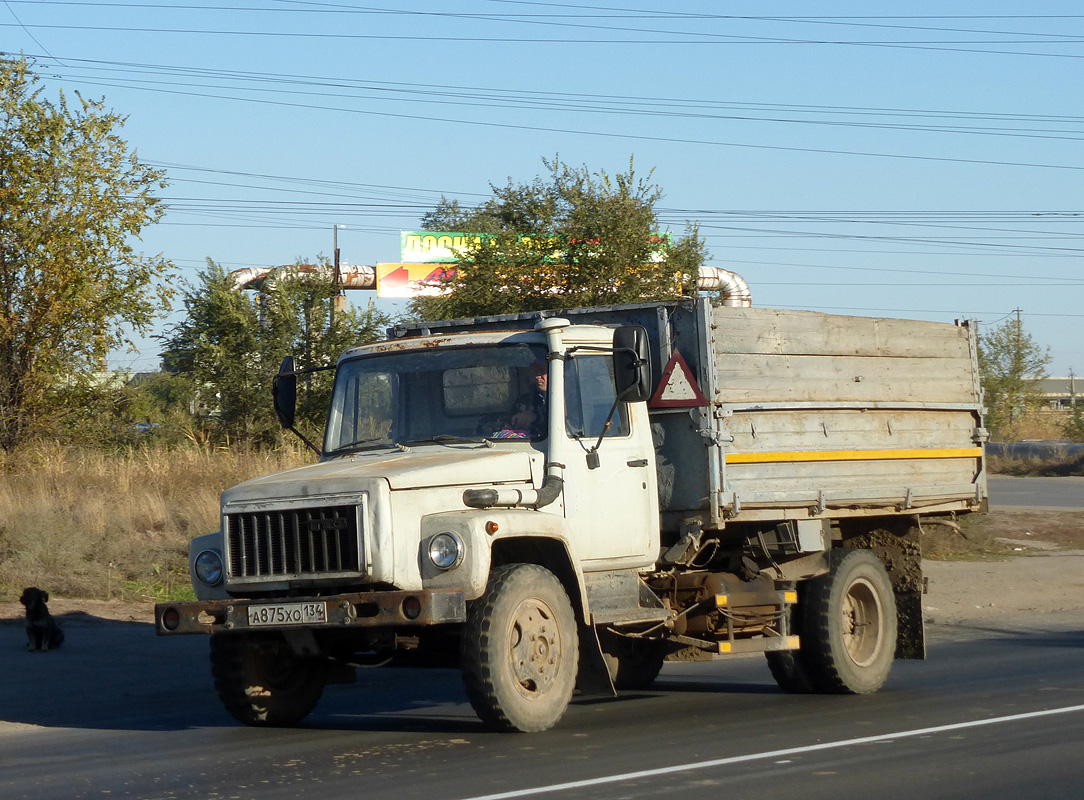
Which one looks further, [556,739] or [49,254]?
[49,254]

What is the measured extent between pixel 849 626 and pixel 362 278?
141 ft

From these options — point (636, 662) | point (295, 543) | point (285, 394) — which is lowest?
point (636, 662)

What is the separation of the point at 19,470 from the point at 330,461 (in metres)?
12.2

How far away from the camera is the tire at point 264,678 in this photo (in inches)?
342

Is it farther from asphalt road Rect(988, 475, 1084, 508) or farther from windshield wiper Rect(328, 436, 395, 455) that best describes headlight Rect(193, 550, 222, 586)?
asphalt road Rect(988, 475, 1084, 508)

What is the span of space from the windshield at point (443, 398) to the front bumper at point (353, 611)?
140cm

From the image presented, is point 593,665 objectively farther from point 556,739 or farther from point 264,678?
point 264,678

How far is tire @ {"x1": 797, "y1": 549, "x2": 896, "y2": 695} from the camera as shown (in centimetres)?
1032

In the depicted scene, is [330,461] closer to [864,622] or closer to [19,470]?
[864,622]

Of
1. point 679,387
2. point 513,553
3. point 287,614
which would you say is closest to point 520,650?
point 513,553

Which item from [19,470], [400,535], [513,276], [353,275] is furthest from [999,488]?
[400,535]

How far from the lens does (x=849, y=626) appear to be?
35.3 feet

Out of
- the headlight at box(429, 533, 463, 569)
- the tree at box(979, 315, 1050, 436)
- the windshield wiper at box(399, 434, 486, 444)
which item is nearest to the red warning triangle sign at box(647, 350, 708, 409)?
the windshield wiper at box(399, 434, 486, 444)

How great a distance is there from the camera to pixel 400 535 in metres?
7.84
